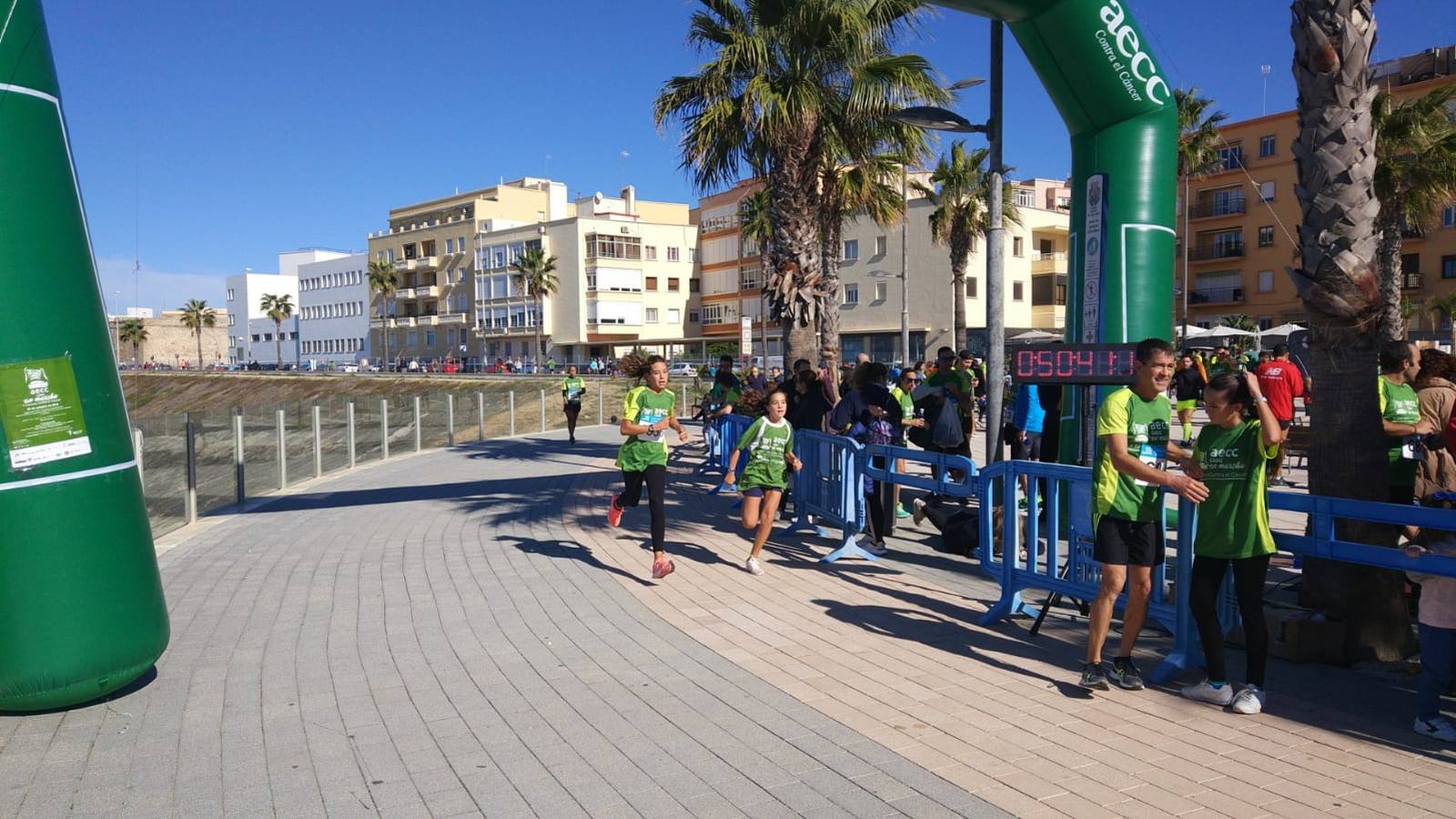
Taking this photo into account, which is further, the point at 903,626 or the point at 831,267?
the point at 831,267

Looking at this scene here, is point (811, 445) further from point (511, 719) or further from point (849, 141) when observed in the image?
point (849, 141)

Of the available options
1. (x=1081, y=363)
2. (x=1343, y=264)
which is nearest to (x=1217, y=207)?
(x=1081, y=363)

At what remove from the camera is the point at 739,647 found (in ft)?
20.8

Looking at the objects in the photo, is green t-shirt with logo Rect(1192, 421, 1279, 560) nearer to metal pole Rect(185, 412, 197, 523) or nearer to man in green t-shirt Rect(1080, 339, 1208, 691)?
man in green t-shirt Rect(1080, 339, 1208, 691)

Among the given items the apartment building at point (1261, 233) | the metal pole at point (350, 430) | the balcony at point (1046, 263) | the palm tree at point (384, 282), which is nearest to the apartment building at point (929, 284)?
the balcony at point (1046, 263)

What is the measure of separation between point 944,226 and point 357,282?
74875 mm

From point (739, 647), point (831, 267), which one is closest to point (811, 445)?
point (739, 647)

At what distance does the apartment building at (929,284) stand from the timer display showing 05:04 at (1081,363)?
4311 cm

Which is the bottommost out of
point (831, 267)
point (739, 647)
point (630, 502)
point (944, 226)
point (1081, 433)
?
point (739, 647)

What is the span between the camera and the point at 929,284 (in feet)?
169

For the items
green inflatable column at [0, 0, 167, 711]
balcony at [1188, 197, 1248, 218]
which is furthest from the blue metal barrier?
balcony at [1188, 197, 1248, 218]

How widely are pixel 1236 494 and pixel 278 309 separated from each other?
113 meters

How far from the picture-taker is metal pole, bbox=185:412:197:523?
37.6ft

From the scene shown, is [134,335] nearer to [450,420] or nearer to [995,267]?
[450,420]
